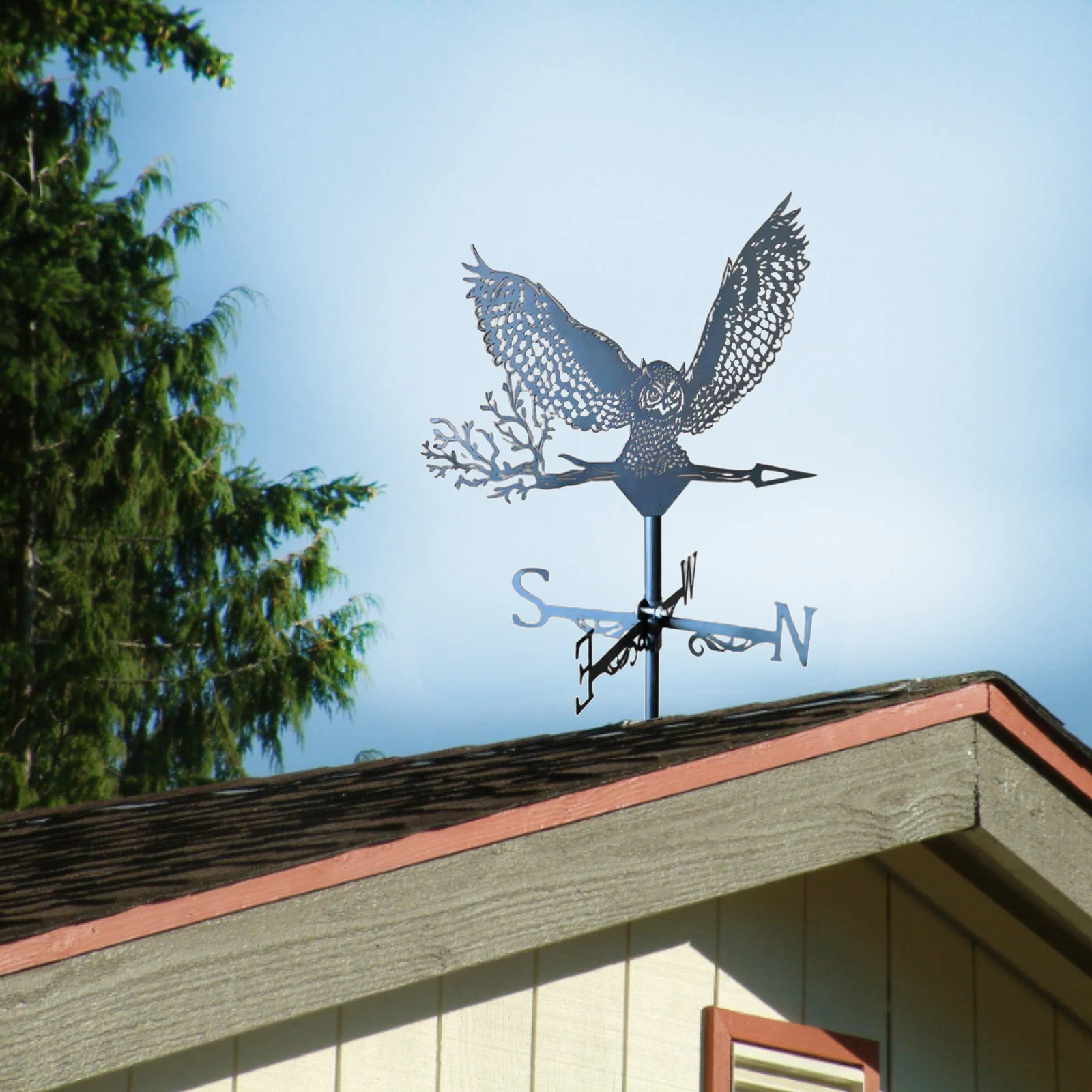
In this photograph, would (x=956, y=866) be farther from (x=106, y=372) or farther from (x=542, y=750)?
(x=106, y=372)

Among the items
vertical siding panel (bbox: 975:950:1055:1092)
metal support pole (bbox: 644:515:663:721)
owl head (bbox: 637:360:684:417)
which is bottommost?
vertical siding panel (bbox: 975:950:1055:1092)

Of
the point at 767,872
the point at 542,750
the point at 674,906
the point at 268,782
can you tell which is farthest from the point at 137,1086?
the point at 268,782

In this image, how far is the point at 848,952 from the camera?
325 centimetres

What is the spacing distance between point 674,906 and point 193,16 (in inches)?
409

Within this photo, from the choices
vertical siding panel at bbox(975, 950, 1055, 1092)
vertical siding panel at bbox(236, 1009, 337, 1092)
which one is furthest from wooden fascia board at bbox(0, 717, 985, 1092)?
vertical siding panel at bbox(975, 950, 1055, 1092)

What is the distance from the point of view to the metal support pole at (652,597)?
4.79 m

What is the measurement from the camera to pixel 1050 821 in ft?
9.88

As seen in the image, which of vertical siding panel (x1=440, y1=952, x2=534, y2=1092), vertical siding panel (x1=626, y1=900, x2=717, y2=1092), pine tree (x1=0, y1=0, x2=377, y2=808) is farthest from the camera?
pine tree (x1=0, y1=0, x2=377, y2=808)

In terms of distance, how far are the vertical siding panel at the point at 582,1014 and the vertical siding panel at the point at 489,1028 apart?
3 cm

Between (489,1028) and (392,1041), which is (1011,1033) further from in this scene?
(392,1041)

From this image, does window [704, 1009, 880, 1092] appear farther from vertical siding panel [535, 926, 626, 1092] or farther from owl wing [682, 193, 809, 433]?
owl wing [682, 193, 809, 433]

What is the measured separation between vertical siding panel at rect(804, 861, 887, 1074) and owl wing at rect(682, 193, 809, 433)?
3038 millimetres

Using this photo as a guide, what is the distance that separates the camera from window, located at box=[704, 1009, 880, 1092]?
3.00 metres

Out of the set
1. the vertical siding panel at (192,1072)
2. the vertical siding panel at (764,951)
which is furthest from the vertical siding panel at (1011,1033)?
the vertical siding panel at (192,1072)
